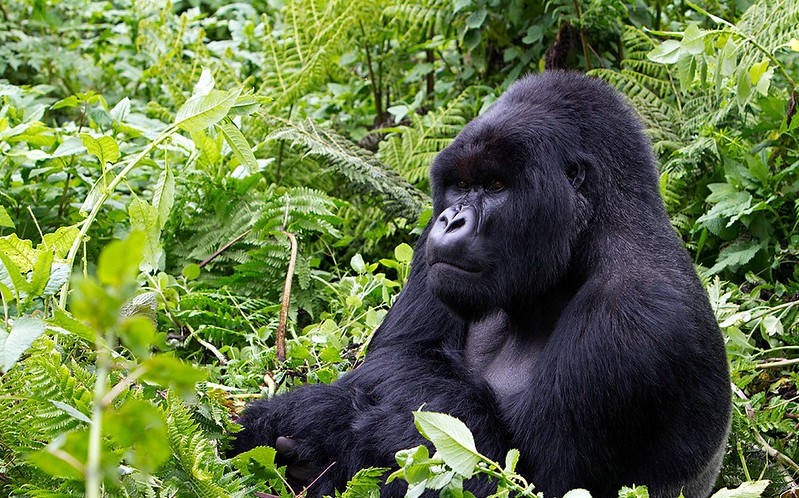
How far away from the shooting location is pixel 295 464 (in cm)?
278

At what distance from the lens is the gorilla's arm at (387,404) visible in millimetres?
2527

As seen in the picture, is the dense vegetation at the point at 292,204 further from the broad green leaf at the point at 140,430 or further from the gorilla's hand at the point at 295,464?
the gorilla's hand at the point at 295,464

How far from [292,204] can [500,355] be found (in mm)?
1620

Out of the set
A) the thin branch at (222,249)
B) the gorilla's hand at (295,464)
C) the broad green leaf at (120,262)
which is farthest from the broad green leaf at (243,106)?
the broad green leaf at (120,262)

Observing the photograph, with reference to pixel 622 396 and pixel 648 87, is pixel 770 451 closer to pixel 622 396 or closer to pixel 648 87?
pixel 622 396

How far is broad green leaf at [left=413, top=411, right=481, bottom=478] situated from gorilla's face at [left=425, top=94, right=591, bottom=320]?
0.84m

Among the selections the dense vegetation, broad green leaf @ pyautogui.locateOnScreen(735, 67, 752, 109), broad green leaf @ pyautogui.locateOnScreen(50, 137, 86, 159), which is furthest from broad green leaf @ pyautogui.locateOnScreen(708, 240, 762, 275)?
broad green leaf @ pyautogui.locateOnScreen(50, 137, 86, 159)

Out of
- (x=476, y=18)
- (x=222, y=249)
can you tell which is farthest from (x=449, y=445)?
(x=476, y=18)

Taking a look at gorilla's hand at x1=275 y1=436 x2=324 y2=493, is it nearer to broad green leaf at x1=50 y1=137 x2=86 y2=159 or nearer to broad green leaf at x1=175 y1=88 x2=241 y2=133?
broad green leaf at x1=175 y1=88 x2=241 y2=133

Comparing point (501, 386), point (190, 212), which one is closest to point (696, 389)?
point (501, 386)

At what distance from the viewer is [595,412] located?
7.61 ft

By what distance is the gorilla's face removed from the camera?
253cm

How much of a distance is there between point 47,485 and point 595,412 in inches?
51.2

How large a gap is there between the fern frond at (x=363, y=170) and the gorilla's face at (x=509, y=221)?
1.77 metres
